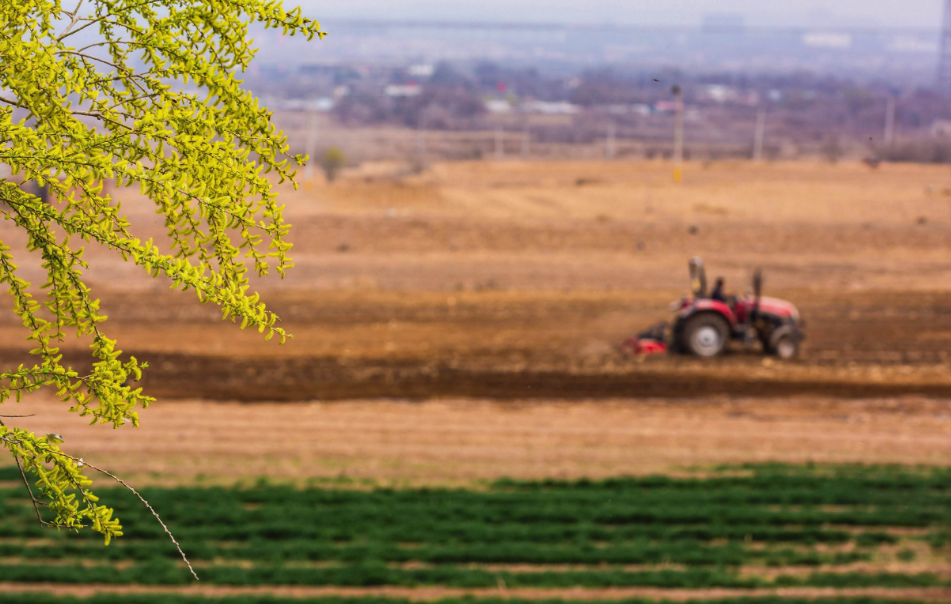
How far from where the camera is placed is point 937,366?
804 inches

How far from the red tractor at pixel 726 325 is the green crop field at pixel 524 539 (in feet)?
17.7

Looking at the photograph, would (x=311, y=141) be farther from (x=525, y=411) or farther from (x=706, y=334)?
(x=525, y=411)

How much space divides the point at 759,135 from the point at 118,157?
169 ft

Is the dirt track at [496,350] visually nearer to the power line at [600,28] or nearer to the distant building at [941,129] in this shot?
the distant building at [941,129]

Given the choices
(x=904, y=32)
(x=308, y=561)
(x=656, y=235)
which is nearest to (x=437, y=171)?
(x=656, y=235)

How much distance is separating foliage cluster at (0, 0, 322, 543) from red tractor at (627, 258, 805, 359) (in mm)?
14742

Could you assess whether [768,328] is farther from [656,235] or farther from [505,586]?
[656,235]

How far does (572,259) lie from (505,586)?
68.6 ft

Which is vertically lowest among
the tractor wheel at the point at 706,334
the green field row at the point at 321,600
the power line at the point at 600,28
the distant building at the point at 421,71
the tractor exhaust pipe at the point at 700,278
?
the green field row at the point at 321,600

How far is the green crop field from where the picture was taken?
36.7ft

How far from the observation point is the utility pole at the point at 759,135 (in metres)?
51.3

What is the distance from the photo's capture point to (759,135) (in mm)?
52375

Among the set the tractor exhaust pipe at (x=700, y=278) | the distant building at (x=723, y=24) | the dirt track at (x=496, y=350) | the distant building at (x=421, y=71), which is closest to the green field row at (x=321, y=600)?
the dirt track at (x=496, y=350)

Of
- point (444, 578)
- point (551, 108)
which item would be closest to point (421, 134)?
point (551, 108)
